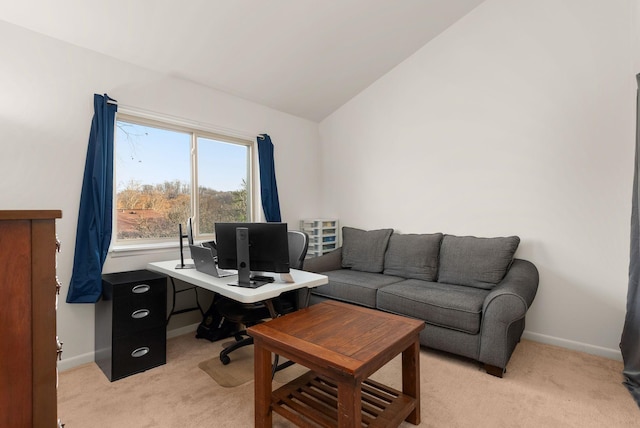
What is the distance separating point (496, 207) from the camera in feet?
9.72

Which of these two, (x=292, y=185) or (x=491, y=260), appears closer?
(x=491, y=260)

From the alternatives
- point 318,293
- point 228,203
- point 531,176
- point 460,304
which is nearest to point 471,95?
point 531,176

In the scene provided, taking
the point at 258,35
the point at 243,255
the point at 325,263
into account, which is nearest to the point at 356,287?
the point at 325,263

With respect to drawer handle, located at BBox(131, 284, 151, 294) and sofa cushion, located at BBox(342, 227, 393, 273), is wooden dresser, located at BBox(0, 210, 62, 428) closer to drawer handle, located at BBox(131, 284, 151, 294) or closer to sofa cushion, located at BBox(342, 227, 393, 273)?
drawer handle, located at BBox(131, 284, 151, 294)

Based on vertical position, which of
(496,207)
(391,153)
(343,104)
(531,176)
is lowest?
(496,207)

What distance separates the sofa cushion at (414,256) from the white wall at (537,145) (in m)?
0.26

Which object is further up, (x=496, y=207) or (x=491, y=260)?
(x=496, y=207)

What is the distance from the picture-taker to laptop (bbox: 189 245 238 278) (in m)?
2.18

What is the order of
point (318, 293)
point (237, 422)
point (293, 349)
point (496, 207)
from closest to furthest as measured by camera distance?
point (293, 349), point (237, 422), point (496, 207), point (318, 293)

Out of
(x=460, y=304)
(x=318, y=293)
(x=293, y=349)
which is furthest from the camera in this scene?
(x=318, y=293)

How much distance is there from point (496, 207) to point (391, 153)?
4.23 feet

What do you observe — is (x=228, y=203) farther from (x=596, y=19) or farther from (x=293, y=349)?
(x=596, y=19)

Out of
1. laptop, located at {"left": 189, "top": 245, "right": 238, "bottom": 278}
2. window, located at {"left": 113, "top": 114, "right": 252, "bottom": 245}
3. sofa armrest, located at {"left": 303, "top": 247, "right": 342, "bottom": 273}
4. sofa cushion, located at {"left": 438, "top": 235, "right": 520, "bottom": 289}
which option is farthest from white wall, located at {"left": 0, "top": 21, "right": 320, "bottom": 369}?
sofa cushion, located at {"left": 438, "top": 235, "right": 520, "bottom": 289}

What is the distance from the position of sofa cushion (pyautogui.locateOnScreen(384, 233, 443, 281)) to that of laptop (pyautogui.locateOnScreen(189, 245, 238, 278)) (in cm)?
170
